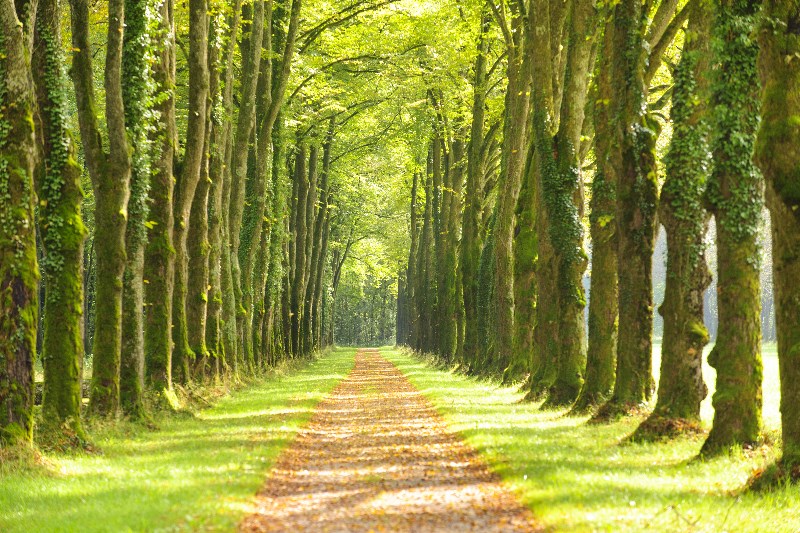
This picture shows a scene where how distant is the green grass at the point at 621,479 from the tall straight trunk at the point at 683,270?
0.54 metres

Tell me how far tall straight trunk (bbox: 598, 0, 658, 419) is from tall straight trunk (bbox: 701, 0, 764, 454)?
11.4 feet

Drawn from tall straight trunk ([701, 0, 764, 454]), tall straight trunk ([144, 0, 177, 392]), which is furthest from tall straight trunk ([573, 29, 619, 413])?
tall straight trunk ([144, 0, 177, 392])

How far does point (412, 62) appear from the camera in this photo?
32969 millimetres

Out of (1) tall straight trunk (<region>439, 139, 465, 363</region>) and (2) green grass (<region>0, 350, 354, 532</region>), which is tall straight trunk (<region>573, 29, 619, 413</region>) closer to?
(2) green grass (<region>0, 350, 354, 532</region>)

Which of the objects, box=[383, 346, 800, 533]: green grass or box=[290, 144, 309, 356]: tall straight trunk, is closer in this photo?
box=[383, 346, 800, 533]: green grass

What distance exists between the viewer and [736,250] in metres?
11.6

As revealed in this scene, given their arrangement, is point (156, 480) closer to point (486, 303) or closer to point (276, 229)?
point (486, 303)

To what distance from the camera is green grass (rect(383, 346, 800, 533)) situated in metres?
8.33

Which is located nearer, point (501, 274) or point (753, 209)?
point (753, 209)

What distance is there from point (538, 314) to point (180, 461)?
11.5 m

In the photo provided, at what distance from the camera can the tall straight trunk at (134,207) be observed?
17031mm

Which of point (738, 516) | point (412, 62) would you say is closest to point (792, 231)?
point (738, 516)

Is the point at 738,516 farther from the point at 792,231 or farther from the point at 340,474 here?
the point at 340,474

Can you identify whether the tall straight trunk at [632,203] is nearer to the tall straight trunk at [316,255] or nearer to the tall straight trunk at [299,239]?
the tall straight trunk at [299,239]
